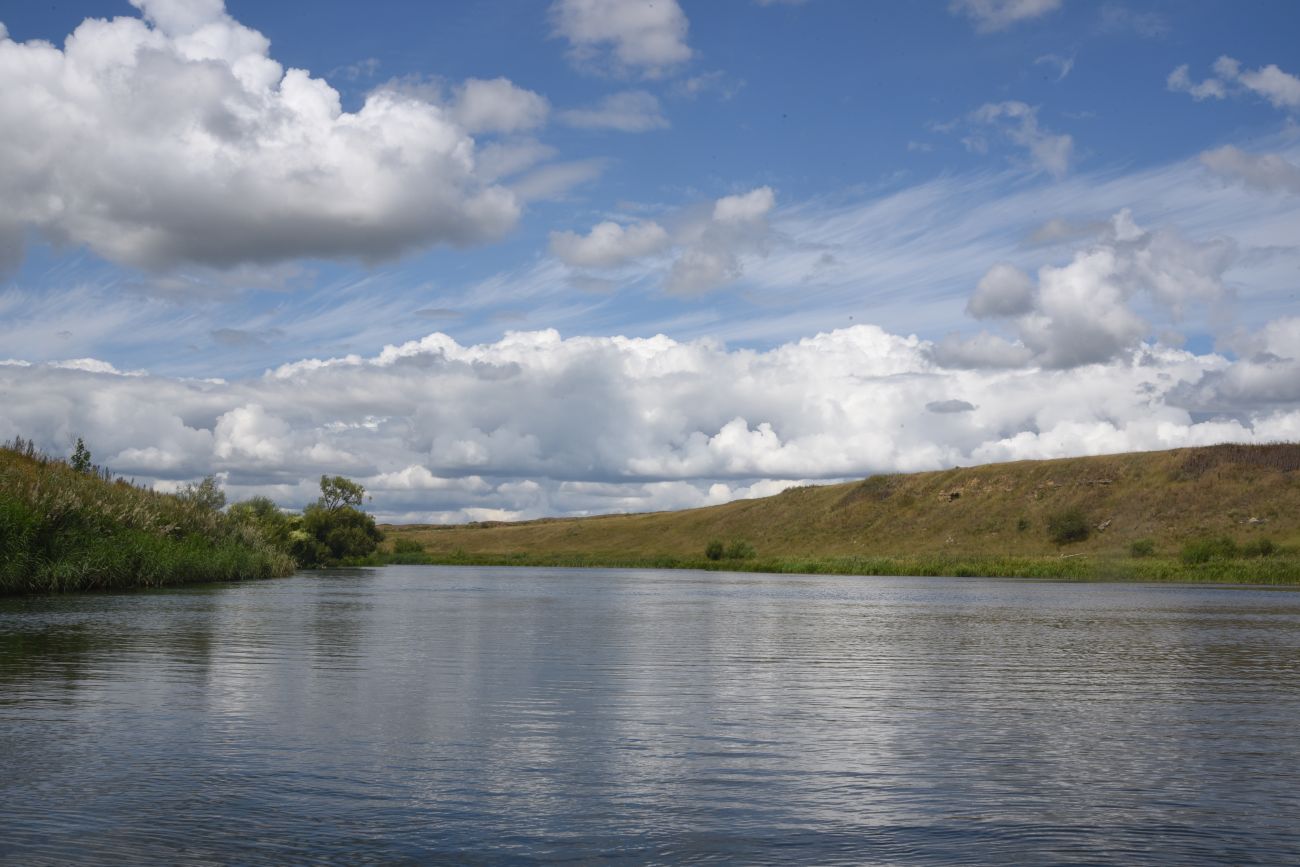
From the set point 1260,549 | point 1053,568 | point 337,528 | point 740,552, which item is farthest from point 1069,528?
point 337,528

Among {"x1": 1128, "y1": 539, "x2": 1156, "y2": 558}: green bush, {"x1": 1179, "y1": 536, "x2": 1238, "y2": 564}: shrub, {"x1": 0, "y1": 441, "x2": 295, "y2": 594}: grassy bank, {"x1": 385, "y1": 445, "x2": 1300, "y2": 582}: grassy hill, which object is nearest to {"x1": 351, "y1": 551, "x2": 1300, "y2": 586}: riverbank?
{"x1": 385, "y1": 445, "x2": 1300, "y2": 582}: grassy hill

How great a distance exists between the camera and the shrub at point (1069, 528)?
382 ft

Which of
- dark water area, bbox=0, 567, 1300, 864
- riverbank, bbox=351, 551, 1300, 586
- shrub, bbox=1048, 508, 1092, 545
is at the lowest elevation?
riverbank, bbox=351, 551, 1300, 586

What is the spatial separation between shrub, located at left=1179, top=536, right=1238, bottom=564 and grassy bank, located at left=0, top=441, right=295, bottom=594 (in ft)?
209

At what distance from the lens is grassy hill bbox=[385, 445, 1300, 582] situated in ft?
283

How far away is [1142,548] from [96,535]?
88.1m

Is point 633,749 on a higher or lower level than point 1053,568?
higher

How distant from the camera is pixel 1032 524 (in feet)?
406

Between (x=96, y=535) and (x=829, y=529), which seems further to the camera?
(x=829, y=529)

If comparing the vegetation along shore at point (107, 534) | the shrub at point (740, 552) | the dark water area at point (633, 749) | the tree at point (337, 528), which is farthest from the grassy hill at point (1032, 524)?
the dark water area at point (633, 749)

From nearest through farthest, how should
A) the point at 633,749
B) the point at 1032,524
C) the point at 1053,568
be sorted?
1. the point at 633,749
2. the point at 1053,568
3. the point at 1032,524

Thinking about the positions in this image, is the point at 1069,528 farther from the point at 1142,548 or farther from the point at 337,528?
the point at 337,528

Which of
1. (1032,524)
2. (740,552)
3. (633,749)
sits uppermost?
(1032,524)

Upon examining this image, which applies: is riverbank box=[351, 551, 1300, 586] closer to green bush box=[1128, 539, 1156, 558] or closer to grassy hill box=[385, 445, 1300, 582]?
grassy hill box=[385, 445, 1300, 582]
